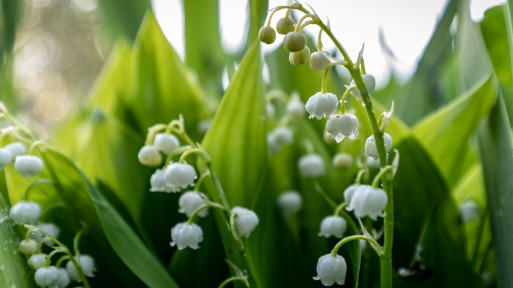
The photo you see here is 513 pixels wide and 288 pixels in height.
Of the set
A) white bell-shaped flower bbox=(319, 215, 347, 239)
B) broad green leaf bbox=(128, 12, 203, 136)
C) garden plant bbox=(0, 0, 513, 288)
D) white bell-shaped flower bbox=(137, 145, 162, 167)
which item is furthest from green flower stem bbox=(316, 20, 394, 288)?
broad green leaf bbox=(128, 12, 203, 136)

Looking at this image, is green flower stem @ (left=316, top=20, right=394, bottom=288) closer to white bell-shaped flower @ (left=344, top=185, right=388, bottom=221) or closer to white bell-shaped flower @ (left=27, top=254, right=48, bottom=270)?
white bell-shaped flower @ (left=344, top=185, right=388, bottom=221)

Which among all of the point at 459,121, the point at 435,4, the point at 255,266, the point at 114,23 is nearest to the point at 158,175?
the point at 255,266

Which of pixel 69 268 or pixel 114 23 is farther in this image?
pixel 114 23

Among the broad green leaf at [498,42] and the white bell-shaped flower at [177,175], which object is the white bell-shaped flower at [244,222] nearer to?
the white bell-shaped flower at [177,175]

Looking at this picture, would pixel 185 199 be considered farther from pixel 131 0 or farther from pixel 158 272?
pixel 131 0

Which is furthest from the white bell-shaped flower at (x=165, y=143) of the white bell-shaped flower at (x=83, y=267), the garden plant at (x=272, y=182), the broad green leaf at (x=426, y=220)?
the broad green leaf at (x=426, y=220)
